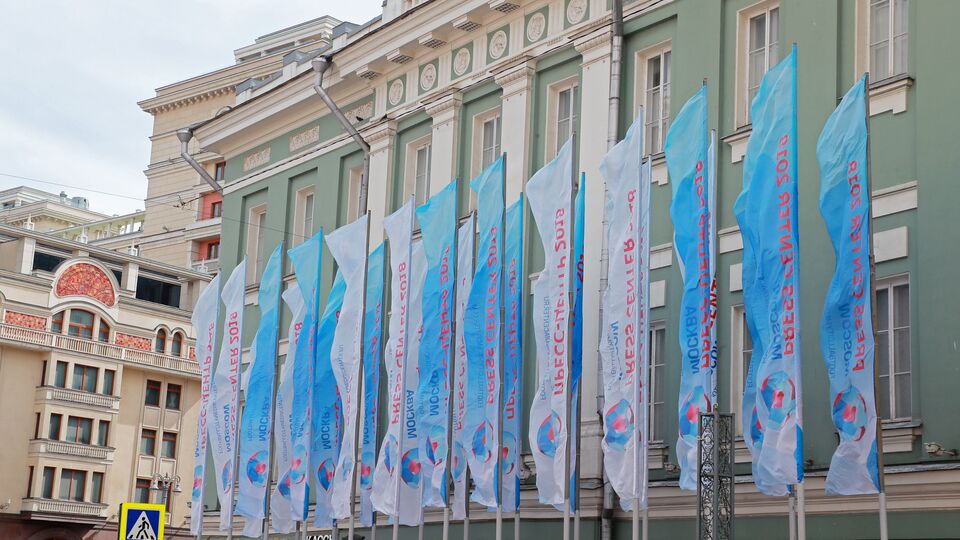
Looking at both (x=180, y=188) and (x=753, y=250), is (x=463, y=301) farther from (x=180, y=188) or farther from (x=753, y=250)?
(x=180, y=188)

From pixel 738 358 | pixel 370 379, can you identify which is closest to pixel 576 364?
pixel 738 358

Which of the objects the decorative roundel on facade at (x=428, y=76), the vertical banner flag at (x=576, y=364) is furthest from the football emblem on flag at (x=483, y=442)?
the decorative roundel on facade at (x=428, y=76)

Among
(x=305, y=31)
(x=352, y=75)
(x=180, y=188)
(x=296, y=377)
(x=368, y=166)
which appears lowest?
(x=296, y=377)

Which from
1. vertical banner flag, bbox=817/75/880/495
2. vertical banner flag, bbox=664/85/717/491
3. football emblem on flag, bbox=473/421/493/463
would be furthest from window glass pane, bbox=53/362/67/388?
vertical banner flag, bbox=817/75/880/495

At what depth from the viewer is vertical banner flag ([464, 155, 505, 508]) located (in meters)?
19.9

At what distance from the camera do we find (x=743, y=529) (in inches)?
730

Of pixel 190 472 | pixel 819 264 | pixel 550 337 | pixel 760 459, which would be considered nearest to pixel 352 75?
pixel 550 337

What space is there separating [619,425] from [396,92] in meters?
12.3

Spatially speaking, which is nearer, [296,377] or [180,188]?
[296,377]

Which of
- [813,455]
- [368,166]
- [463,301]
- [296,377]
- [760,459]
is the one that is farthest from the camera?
[368,166]

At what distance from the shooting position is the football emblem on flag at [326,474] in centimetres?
2350

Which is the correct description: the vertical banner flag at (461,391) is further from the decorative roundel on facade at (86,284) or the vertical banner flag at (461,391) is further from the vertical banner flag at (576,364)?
the decorative roundel on facade at (86,284)

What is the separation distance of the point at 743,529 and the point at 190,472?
5102 centimetres

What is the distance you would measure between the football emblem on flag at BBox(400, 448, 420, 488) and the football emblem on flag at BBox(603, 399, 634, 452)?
4527 mm
